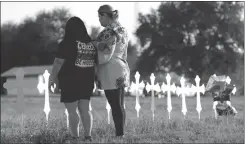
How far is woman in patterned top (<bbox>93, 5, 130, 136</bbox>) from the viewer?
6.62 metres

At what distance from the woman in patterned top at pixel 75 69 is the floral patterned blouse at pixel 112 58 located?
0.19 meters

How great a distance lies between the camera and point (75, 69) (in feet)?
21.4

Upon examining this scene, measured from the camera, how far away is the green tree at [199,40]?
3369 cm

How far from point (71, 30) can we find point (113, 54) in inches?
30.3

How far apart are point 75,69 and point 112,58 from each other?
633 millimetres

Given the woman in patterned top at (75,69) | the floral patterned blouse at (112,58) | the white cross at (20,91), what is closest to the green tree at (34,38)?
the white cross at (20,91)

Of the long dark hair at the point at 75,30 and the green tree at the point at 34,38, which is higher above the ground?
the green tree at the point at 34,38

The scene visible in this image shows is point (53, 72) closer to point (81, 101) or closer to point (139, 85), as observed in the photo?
point (81, 101)

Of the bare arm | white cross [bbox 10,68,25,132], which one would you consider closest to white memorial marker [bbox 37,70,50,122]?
white cross [bbox 10,68,25,132]

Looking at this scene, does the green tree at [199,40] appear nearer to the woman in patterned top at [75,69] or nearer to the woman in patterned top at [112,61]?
the woman in patterned top at [112,61]

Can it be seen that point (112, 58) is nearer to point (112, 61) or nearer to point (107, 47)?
point (112, 61)

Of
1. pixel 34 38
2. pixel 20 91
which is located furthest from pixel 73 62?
pixel 34 38

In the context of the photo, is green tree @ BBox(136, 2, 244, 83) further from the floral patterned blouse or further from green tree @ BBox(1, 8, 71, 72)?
the floral patterned blouse

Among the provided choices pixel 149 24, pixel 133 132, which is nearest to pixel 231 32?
pixel 149 24
